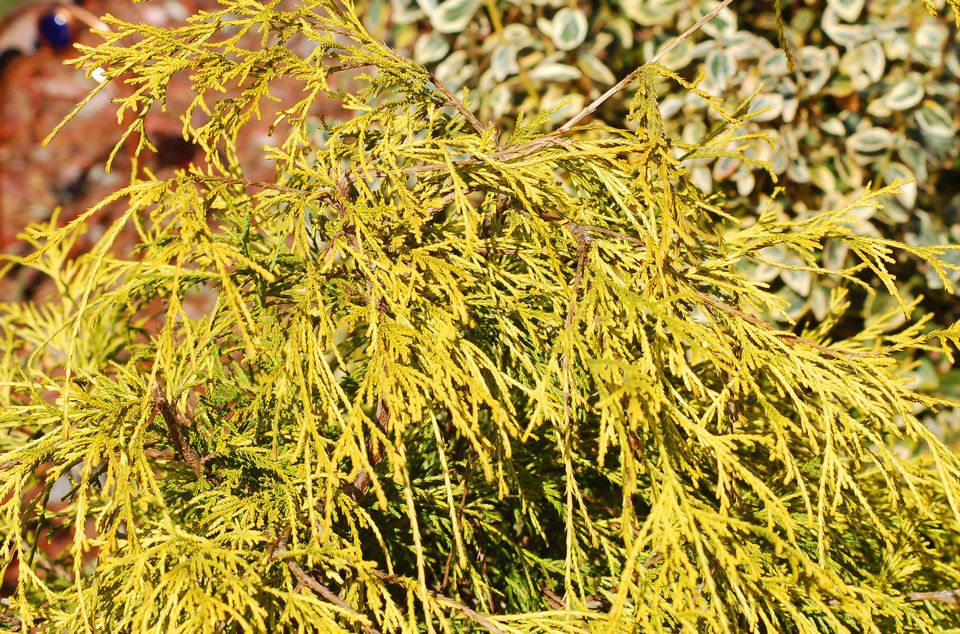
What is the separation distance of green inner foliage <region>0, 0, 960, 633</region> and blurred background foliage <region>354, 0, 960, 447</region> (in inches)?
80.6

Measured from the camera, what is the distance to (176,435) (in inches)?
64.2

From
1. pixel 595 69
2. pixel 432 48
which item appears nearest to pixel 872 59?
pixel 595 69

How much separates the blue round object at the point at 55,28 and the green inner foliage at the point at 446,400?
5.44m

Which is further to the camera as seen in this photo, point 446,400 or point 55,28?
point 55,28

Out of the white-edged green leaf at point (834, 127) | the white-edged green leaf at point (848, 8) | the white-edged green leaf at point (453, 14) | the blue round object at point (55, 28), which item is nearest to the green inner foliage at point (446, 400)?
the white-edged green leaf at point (453, 14)

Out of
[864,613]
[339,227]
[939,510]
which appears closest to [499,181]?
[339,227]

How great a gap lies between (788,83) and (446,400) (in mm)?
3144

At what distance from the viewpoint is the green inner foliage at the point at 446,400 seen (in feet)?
4.41

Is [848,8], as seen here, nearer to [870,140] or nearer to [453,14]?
[870,140]

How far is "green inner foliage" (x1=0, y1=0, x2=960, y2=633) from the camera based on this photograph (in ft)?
4.41

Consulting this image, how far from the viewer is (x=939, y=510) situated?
86.3 inches

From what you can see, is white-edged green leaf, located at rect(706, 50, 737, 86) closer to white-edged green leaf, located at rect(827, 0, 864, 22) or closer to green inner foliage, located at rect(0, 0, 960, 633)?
white-edged green leaf, located at rect(827, 0, 864, 22)

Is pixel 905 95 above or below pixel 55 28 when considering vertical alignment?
below

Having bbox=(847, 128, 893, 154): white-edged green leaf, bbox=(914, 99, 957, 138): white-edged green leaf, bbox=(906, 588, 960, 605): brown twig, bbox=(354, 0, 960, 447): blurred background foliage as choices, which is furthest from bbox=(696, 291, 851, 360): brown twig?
bbox=(914, 99, 957, 138): white-edged green leaf
